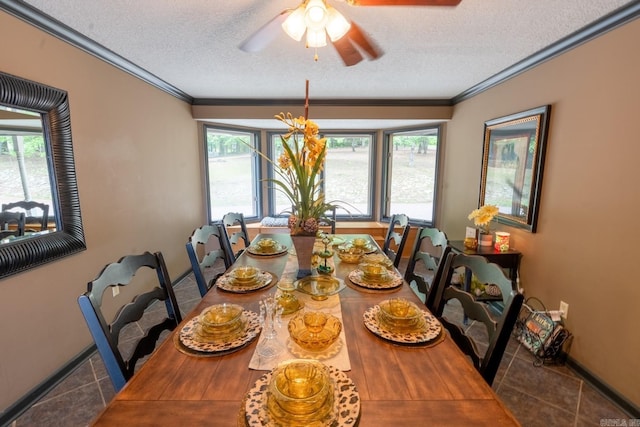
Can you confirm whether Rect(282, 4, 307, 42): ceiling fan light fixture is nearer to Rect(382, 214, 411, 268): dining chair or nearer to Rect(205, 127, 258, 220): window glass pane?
Rect(382, 214, 411, 268): dining chair

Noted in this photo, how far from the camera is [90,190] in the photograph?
2.12 meters

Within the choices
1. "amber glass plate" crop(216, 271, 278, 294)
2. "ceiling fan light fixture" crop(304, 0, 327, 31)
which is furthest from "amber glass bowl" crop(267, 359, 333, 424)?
"ceiling fan light fixture" crop(304, 0, 327, 31)

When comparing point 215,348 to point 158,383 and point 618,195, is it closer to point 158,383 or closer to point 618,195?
point 158,383

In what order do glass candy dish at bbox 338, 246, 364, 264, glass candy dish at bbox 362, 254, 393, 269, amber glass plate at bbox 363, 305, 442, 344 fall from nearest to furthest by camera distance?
amber glass plate at bbox 363, 305, 442, 344 < glass candy dish at bbox 362, 254, 393, 269 < glass candy dish at bbox 338, 246, 364, 264

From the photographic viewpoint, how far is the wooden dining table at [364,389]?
0.75 metres

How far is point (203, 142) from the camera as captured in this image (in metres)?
3.98

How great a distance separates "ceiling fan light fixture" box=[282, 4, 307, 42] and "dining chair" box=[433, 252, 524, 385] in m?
1.32

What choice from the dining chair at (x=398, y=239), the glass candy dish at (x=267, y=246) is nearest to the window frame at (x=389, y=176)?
the dining chair at (x=398, y=239)

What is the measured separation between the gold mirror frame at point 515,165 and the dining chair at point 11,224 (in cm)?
353

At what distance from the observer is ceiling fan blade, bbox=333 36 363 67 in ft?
5.09

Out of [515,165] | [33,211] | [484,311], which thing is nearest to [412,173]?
[515,165]

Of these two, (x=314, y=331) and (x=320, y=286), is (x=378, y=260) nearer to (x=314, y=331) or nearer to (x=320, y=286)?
(x=320, y=286)

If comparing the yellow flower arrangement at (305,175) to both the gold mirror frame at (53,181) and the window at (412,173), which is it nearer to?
the gold mirror frame at (53,181)

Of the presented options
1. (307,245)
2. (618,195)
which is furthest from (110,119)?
(618,195)
